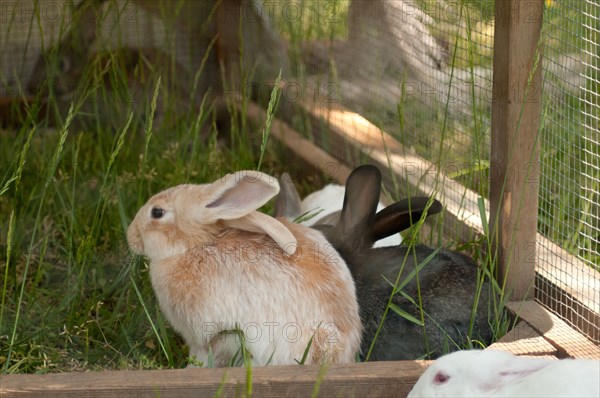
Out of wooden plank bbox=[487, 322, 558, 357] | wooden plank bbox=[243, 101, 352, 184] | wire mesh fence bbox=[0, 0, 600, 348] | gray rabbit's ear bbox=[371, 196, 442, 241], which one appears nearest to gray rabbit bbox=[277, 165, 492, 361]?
gray rabbit's ear bbox=[371, 196, 442, 241]

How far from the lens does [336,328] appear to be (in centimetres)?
298

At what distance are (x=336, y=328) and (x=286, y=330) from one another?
0.16 meters

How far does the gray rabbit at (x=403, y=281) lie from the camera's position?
10.1ft

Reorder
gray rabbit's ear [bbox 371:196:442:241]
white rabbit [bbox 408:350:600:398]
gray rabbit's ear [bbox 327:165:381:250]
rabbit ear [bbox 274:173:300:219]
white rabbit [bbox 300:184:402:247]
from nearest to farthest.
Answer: white rabbit [bbox 408:350:600:398], gray rabbit's ear [bbox 371:196:442:241], gray rabbit's ear [bbox 327:165:381:250], white rabbit [bbox 300:184:402:247], rabbit ear [bbox 274:173:300:219]

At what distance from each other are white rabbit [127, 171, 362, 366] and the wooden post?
1.93 ft

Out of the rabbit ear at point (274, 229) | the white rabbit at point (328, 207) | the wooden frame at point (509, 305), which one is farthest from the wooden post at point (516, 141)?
the rabbit ear at point (274, 229)

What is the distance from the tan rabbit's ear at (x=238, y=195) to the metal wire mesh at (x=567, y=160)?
93 centimetres

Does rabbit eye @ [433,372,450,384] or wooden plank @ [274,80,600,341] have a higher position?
rabbit eye @ [433,372,450,384]

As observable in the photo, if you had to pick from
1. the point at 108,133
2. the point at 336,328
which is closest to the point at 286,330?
the point at 336,328

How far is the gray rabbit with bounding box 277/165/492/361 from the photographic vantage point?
307cm

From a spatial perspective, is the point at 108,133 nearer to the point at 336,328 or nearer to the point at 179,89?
the point at 179,89

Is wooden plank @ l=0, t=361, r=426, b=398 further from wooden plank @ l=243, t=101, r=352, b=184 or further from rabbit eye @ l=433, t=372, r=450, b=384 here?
wooden plank @ l=243, t=101, r=352, b=184

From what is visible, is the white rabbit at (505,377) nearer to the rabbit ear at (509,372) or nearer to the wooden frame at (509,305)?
the rabbit ear at (509,372)

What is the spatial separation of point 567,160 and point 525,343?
91 centimetres
